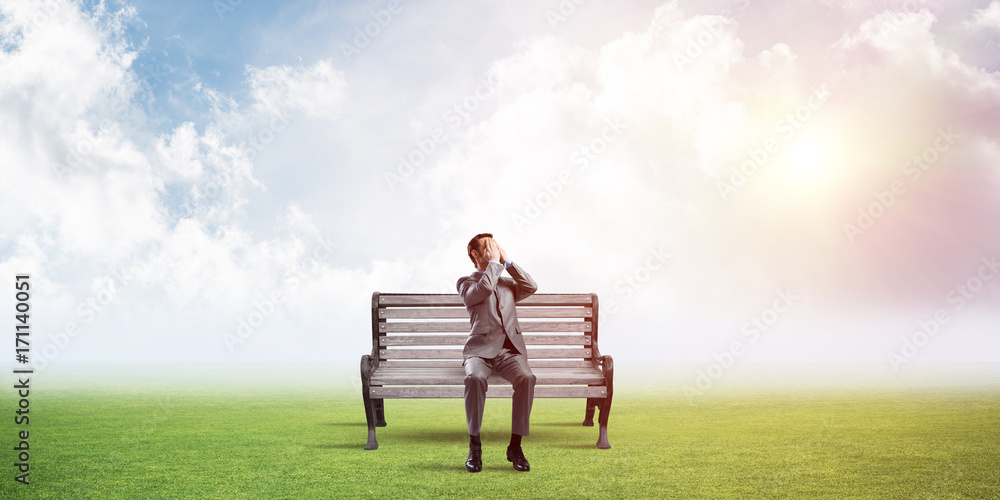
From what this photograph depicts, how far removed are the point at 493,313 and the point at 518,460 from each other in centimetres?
139

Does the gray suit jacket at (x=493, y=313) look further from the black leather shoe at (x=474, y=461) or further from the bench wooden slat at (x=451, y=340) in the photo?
the black leather shoe at (x=474, y=461)

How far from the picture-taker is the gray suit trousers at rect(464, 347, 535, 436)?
5320mm

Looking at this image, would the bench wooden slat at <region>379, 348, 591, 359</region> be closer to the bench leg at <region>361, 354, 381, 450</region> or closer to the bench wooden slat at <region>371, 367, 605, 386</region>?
the bench wooden slat at <region>371, 367, 605, 386</region>

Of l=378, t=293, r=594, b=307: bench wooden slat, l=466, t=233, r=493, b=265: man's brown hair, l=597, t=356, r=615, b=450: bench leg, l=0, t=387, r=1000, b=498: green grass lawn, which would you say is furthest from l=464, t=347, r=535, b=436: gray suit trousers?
l=378, t=293, r=594, b=307: bench wooden slat

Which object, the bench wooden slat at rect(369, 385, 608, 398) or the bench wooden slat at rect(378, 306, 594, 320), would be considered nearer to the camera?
the bench wooden slat at rect(369, 385, 608, 398)

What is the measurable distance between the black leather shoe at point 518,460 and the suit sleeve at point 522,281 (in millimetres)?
1509

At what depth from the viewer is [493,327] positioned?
19.4 ft

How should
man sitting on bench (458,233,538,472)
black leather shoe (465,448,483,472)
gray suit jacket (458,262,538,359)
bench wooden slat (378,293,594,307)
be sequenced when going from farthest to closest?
1. bench wooden slat (378,293,594,307)
2. gray suit jacket (458,262,538,359)
3. man sitting on bench (458,233,538,472)
4. black leather shoe (465,448,483,472)

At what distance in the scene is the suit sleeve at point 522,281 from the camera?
5938 mm

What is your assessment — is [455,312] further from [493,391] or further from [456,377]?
[493,391]

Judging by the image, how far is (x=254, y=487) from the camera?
4.64 metres

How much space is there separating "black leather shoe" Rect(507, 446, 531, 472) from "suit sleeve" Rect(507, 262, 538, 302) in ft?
4.95

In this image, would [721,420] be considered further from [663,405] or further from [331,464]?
[331,464]

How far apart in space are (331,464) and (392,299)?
6.68 ft
